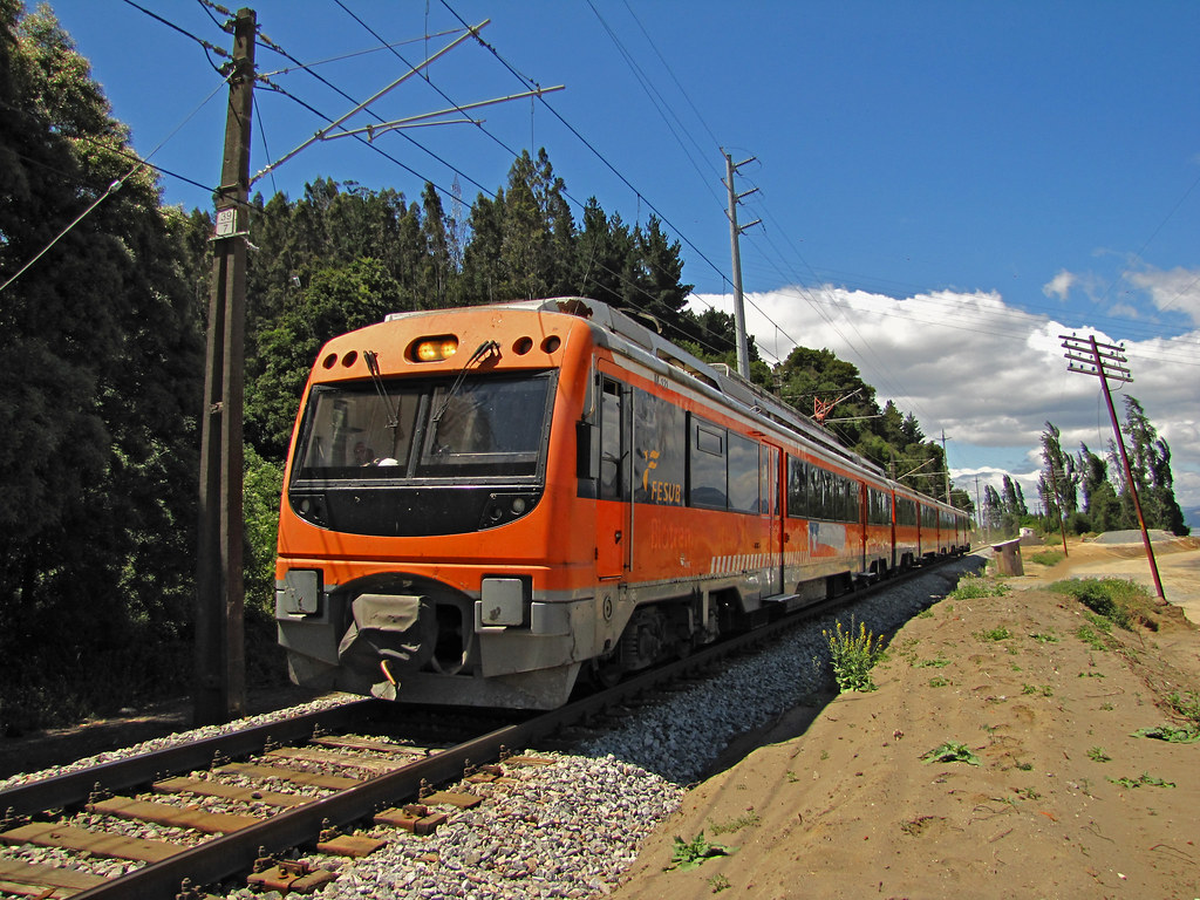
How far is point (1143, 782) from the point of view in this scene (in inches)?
204

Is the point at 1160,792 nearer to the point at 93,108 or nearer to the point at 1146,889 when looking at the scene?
the point at 1146,889

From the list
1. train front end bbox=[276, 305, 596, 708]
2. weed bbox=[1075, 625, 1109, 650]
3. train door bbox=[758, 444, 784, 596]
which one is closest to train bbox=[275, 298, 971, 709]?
train front end bbox=[276, 305, 596, 708]

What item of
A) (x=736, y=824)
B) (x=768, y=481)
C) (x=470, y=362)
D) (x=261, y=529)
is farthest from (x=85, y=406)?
(x=768, y=481)

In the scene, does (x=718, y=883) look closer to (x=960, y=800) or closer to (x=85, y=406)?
(x=960, y=800)

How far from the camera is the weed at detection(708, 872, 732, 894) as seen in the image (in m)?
4.03

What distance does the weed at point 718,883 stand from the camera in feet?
13.2

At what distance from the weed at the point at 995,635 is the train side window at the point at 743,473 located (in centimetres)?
389

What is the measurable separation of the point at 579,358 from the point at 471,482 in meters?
1.22

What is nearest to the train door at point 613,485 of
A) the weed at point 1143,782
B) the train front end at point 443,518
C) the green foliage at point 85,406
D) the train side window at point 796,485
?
the train front end at point 443,518

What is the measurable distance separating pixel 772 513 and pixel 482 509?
21.1 feet

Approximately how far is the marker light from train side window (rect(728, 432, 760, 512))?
428 cm

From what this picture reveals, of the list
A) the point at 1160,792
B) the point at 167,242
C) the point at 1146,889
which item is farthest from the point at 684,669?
the point at 167,242

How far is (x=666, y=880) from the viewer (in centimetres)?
425

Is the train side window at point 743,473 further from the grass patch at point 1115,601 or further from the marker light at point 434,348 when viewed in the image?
the grass patch at point 1115,601
